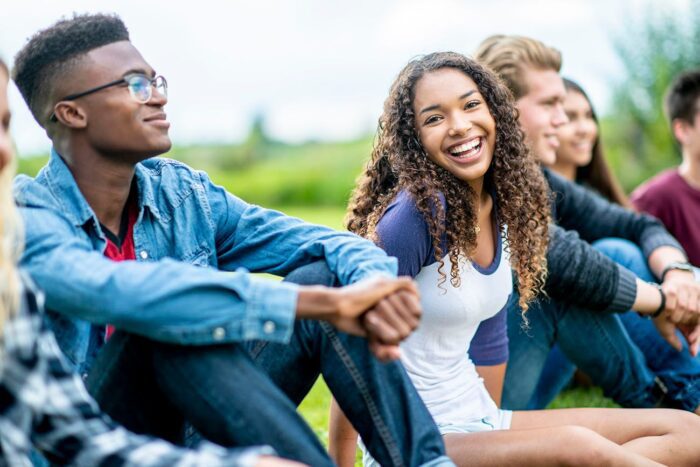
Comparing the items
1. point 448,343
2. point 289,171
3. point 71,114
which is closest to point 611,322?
point 448,343

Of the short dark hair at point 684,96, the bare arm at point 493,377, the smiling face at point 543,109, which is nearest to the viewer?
the bare arm at point 493,377

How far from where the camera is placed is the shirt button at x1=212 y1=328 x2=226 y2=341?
2.19 meters

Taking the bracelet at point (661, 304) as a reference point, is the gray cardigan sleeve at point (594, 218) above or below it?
above

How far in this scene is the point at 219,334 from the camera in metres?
2.19

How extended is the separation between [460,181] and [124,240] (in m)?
1.11

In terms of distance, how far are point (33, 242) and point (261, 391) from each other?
2.16ft

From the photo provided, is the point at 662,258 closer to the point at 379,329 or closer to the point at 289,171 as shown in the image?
the point at 379,329

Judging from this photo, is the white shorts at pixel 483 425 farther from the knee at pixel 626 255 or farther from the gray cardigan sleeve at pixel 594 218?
the gray cardigan sleeve at pixel 594 218

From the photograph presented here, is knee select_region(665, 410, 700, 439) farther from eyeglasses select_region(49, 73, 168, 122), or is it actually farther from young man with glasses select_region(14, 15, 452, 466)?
eyeglasses select_region(49, 73, 168, 122)

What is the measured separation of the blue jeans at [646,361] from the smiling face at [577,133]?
77cm

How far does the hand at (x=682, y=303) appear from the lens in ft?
12.3

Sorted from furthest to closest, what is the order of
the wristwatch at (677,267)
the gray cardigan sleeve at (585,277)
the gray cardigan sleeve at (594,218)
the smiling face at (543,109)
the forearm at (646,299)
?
1. the smiling face at (543,109)
2. the gray cardigan sleeve at (594,218)
3. the wristwatch at (677,267)
4. the forearm at (646,299)
5. the gray cardigan sleeve at (585,277)

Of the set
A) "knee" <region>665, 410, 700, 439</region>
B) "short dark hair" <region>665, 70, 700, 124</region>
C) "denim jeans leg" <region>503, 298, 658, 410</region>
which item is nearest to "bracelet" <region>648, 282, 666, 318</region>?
"denim jeans leg" <region>503, 298, 658, 410</region>

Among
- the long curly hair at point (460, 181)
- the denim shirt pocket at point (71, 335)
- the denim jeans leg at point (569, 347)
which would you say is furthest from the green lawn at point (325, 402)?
the denim shirt pocket at point (71, 335)
